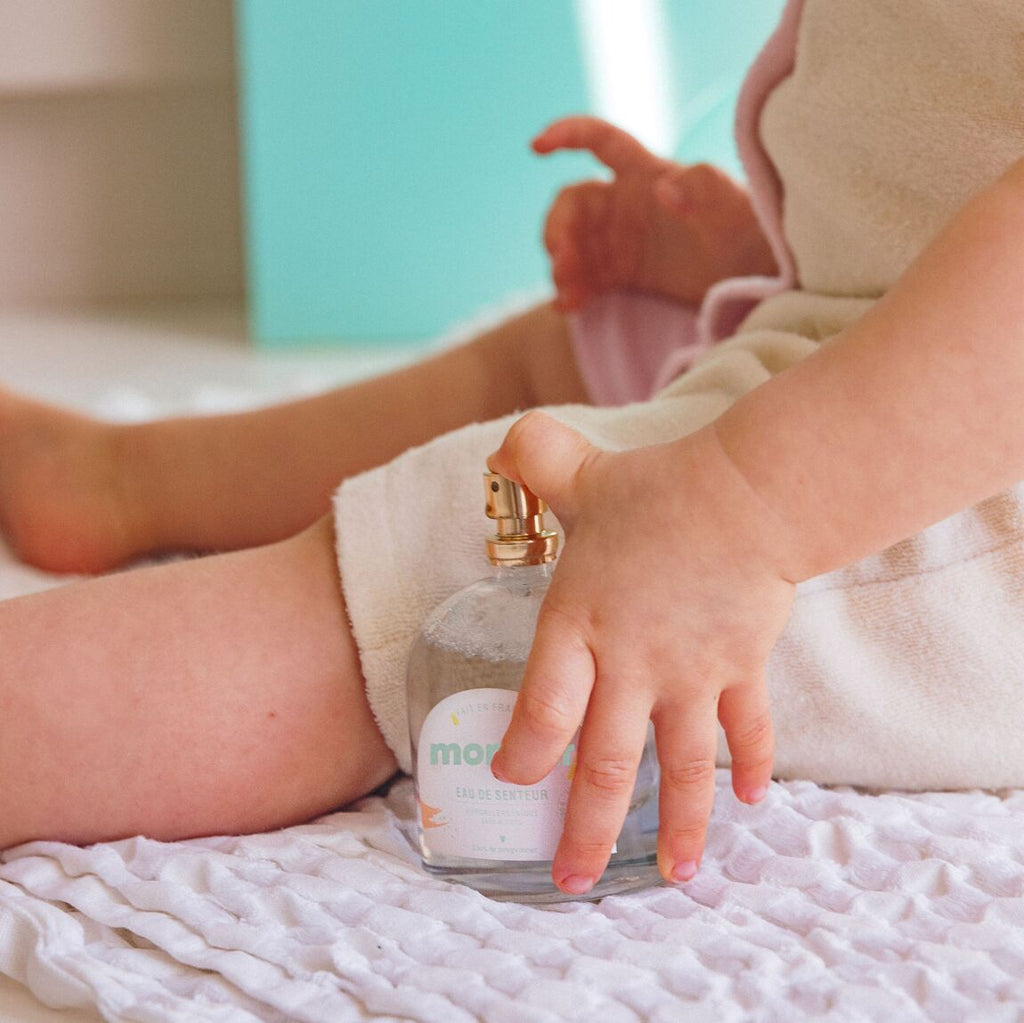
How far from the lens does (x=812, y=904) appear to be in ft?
1.57

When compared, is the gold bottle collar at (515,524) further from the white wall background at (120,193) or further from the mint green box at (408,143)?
the white wall background at (120,193)

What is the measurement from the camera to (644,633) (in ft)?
1.45

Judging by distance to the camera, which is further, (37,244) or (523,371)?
(37,244)

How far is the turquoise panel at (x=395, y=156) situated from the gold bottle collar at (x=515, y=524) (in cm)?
178

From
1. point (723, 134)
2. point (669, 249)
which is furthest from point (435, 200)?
point (669, 249)

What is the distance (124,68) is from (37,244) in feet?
1.43

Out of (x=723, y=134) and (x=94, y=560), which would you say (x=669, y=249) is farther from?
(x=723, y=134)

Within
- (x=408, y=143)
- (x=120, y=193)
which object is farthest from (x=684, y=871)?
(x=120, y=193)

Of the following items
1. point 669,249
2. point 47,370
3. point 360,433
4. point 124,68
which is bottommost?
point 47,370

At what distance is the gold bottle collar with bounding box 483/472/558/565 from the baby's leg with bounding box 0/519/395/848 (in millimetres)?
111

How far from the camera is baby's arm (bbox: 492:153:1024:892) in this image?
0.44 m

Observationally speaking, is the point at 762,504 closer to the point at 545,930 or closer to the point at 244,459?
the point at 545,930

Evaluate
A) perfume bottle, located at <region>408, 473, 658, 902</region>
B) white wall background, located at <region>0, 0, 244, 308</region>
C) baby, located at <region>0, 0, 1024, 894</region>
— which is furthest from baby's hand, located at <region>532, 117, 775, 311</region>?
white wall background, located at <region>0, 0, 244, 308</region>

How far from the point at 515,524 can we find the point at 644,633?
69mm
